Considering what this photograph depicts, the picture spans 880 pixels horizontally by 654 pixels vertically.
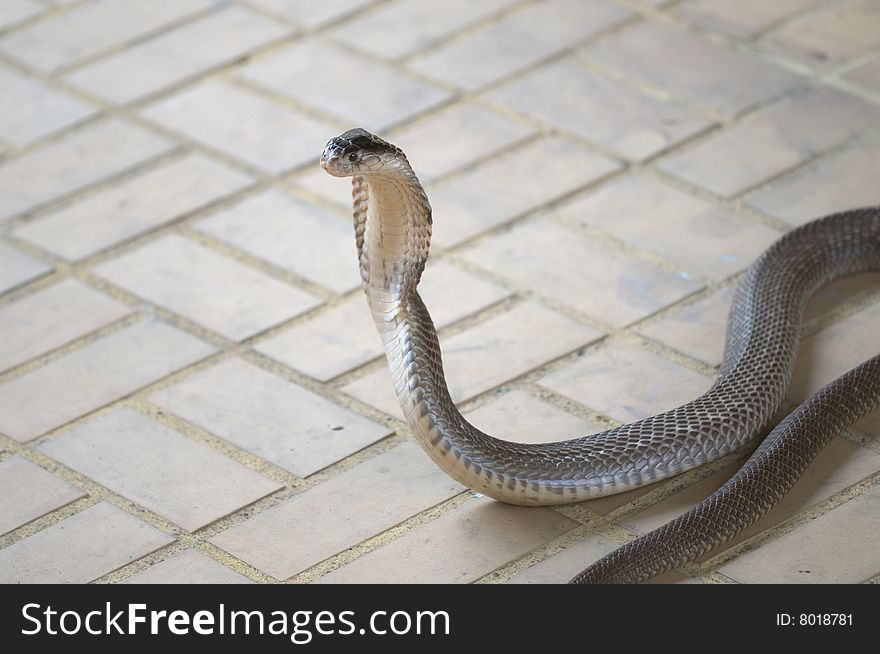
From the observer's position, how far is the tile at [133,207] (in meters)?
4.04

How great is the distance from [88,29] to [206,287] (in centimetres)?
140

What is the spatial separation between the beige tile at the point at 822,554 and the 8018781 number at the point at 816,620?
0.13 m

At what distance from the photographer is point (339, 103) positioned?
14.8ft

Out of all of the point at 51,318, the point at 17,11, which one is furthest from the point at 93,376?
the point at 17,11

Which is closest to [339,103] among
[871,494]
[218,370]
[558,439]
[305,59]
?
[305,59]

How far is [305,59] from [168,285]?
1.09m

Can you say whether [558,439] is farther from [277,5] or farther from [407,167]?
[277,5]

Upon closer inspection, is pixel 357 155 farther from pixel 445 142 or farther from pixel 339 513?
pixel 445 142

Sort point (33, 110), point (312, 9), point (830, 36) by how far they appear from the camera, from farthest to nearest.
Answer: point (312, 9) < point (830, 36) < point (33, 110)

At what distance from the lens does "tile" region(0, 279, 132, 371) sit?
12.0ft

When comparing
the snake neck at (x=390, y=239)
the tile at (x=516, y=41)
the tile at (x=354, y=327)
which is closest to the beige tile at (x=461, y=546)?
the snake neck at (x=390, y=239)

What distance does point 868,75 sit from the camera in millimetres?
4508

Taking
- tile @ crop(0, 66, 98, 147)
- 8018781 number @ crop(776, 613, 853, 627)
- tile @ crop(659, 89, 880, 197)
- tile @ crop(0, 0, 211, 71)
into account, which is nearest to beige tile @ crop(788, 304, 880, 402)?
tile @ crop(659, 89, 880, 197)

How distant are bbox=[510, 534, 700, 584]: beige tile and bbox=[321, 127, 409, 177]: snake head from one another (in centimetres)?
76
